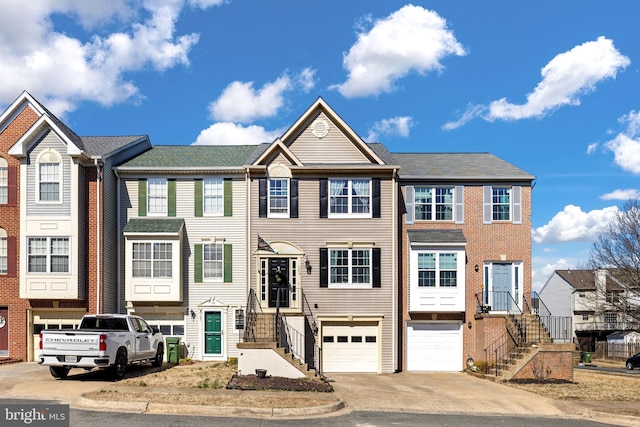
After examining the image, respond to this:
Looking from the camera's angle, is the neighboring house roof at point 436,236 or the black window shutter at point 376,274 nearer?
the black window shutter at point 376,274

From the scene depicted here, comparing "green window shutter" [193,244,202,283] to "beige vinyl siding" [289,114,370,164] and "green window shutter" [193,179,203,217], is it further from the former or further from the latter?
"beige vinyl siding" [289,114,370,164]

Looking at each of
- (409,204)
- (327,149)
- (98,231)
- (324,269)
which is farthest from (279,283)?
(98,231)

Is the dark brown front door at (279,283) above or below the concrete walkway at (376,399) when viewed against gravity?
above

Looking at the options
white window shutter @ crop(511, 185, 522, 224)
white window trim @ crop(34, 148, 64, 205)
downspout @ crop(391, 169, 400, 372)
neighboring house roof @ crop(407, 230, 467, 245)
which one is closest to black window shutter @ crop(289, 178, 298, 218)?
downspout @ crop(391, 169, 400, 372)

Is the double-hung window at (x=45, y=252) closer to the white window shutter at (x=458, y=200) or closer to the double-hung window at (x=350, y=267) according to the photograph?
the double-hung window at (x=350, y=267)

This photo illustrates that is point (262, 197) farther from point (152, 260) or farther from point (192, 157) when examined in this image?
point (152, 260)

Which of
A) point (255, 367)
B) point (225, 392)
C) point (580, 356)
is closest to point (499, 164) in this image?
point (255, 367)

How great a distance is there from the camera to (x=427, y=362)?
82.6ft

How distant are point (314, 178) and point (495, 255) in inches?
318

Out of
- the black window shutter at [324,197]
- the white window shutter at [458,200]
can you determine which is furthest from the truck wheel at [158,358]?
the white window shutter at [458,200]

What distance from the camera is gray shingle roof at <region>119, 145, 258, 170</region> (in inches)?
1017

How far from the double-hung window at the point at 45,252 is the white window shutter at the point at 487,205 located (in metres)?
16.5

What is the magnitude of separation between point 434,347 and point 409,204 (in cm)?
587

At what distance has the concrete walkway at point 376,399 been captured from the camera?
45.9 ft
